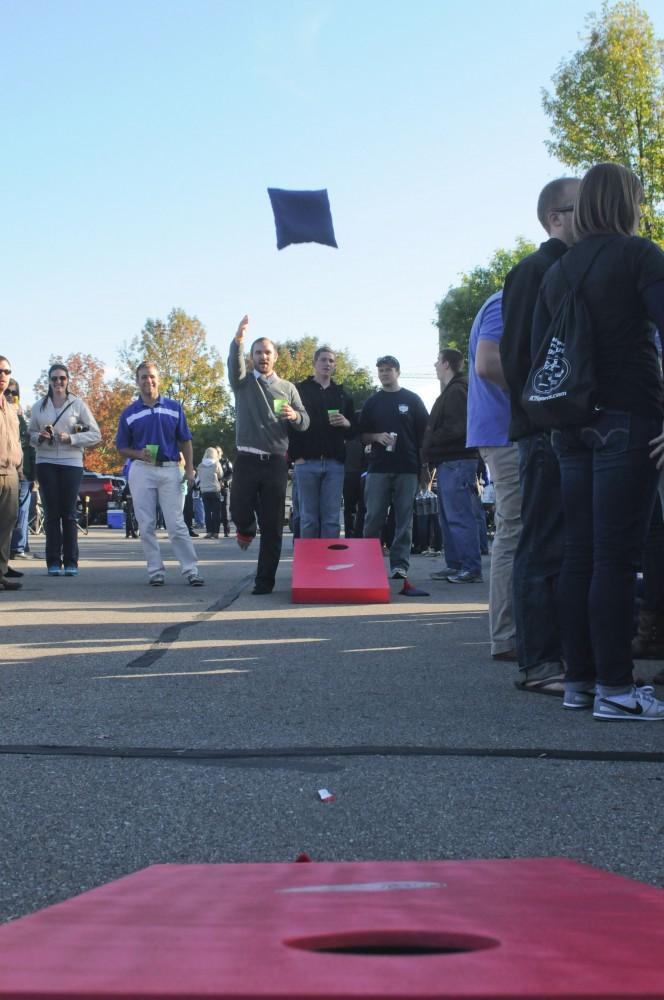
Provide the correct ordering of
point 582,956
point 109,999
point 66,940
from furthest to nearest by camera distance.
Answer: point 66,940, point 582,956, point 109,999

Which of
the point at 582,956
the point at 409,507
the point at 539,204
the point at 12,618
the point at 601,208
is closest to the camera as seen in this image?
the point at 582,956

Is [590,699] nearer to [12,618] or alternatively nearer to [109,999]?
[109,999]

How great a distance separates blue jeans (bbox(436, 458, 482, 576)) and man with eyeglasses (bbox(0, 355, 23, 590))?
160 inches

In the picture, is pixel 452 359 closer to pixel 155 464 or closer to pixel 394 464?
pixel 394 464

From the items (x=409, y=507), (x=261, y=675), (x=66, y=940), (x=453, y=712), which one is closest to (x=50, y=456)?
(x=409, y=507)

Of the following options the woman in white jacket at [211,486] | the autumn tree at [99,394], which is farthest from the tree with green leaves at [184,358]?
the woman in white jacket at [211,486]

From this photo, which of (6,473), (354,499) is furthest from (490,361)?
(354,499)

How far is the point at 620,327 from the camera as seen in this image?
14.3 feet

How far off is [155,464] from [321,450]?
62.7 inches

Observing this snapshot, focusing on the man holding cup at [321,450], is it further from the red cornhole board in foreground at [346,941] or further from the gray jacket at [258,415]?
the red cornhole board in foreground at [346,941]

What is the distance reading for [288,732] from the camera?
411cm

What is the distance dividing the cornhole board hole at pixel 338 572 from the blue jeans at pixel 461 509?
1597 millimetres

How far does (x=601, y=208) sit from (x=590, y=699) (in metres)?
1.88

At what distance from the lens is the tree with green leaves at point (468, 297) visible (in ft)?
230
